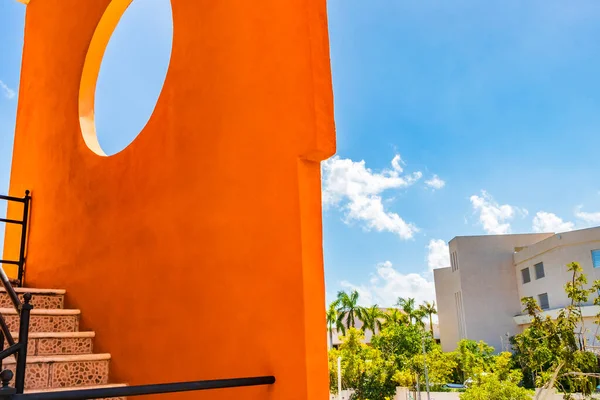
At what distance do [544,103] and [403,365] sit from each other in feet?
151

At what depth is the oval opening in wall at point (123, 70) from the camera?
3.64 metres

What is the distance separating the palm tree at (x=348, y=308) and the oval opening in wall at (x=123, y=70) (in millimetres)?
36337

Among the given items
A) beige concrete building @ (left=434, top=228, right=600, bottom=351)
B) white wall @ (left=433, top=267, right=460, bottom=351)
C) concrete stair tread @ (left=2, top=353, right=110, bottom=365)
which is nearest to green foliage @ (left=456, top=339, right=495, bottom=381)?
beige concrete building @ (left=434, top=228, right=600, bottom=351)

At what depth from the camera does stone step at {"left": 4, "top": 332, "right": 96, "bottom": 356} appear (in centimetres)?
268

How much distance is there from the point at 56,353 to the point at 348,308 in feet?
134

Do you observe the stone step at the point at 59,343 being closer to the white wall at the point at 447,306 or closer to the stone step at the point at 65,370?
the stone step at the point at 65,370

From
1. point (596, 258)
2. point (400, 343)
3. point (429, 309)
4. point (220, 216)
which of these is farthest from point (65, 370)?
point (429, 309)

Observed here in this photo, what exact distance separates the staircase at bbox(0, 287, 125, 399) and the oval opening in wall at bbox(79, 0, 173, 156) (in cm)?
104

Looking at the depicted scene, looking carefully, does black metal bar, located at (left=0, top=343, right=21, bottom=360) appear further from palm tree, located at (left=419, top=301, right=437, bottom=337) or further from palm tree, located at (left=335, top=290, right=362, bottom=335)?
palm tree, located at (left=419, top=301, right=437, bottom=337)

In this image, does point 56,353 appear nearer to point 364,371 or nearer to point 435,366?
point 364,371

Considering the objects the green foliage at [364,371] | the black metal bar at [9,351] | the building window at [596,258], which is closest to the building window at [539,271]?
the building window at [596,258]

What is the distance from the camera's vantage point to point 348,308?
42.5 metres

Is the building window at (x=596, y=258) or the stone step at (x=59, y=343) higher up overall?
the building window at (x=596, y=258)

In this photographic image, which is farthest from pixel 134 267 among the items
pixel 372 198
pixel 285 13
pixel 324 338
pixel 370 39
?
pixel 372 198
